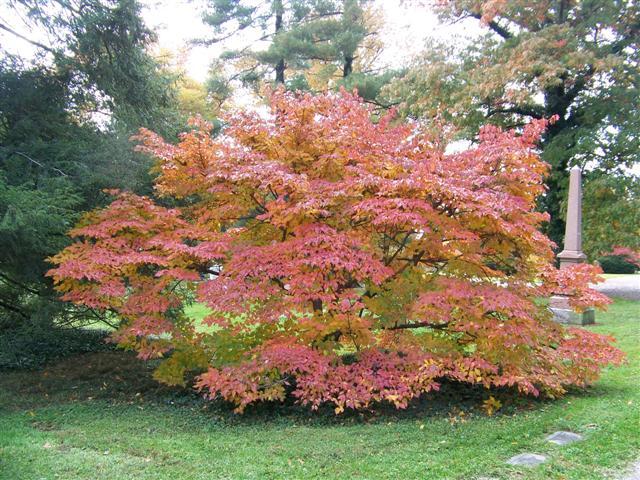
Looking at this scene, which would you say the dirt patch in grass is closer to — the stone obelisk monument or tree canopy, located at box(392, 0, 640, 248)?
the stone obelisk monument

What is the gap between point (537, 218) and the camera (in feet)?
16.4

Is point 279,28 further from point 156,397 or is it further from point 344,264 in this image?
point 344,264

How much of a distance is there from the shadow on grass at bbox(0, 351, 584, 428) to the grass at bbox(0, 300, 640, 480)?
20 millimetres

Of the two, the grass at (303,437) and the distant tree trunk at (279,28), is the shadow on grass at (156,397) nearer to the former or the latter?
the grass at (303,437)

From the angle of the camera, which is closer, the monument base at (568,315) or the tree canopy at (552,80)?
the monument base at (568,315)

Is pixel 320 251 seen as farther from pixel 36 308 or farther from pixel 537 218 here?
pixel 36 308

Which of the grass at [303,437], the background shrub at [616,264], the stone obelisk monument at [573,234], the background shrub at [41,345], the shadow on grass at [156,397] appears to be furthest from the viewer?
the background shrub at [616,264]

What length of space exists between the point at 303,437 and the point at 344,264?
1.45 metres

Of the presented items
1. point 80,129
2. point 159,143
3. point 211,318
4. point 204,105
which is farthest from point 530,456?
point 204,105

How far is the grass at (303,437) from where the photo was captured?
359 centimetres

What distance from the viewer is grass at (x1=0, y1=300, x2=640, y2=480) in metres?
3.59

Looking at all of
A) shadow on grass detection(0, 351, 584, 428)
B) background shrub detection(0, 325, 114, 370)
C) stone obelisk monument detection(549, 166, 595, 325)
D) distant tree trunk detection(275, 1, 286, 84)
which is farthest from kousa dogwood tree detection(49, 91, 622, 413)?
distant tree trunk detection(275, 1, 286, 84)

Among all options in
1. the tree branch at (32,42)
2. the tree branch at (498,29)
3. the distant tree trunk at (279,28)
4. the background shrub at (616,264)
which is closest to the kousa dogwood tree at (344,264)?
the tree branch at (32,42)

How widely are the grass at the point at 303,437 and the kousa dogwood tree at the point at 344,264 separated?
28cm
